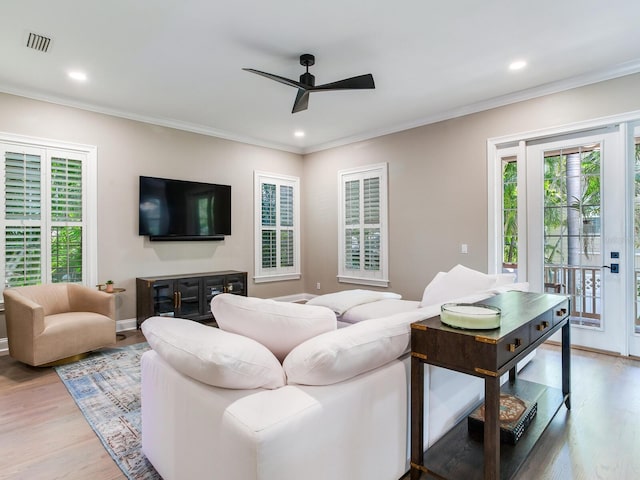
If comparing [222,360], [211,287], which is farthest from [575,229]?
[211,287]

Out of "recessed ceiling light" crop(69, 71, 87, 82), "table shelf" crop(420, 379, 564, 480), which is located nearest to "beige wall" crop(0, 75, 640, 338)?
"recessed ceiling light" crop(69, 71, 87, 82)

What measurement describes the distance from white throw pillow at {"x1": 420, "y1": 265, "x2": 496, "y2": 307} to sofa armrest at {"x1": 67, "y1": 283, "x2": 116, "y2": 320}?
3.19 meters

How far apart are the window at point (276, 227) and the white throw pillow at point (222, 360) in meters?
4.48

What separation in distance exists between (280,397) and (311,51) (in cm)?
296

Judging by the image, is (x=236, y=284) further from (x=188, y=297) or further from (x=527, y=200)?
(x=527, y=200)

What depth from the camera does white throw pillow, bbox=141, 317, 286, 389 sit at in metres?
1.27

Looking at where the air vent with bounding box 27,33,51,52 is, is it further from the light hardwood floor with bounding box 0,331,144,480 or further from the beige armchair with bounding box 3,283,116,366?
the light hardwood floor with bounding box 0,331,144,480

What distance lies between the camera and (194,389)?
4.59 feet

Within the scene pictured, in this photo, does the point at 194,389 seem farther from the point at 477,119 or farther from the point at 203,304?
the point at 477,119

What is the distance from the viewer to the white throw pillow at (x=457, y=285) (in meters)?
2.96

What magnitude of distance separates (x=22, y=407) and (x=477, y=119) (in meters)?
5.28

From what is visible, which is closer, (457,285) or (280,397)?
(280,397)

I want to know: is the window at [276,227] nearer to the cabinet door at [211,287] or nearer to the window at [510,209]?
the cabinet door at [211,287]

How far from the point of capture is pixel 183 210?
5094 mm
